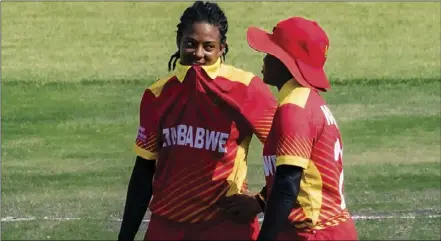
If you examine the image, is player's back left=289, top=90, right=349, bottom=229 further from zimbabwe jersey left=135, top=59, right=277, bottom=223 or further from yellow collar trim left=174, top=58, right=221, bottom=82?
yellow collar trim left=174, top=58, right=221, bottom=82

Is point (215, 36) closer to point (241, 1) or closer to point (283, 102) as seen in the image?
point (283, 102)

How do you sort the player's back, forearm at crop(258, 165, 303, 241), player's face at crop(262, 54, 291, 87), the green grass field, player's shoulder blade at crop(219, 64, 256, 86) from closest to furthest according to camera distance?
forearm at crop(258, 165, 303, 241) → the player's back → player's face at crop(262, 54, 291, 87) → player's shoulder blade at crop(219, 64, 256, 86) → the green grass field

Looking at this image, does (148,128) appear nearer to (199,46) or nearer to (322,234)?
(199,46)

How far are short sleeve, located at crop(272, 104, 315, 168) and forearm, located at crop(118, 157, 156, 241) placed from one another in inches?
39.1

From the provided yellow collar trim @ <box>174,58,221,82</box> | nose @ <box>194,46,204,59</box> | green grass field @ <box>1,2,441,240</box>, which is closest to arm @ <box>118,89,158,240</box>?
yellow collar trim @ <box>174,58,221,82</box>

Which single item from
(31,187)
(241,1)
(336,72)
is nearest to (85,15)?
(241,1)

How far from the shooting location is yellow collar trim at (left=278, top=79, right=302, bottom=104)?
16.0ft

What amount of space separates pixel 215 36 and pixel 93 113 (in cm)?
978

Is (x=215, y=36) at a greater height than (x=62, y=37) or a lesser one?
greater

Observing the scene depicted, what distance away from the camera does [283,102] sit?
15.7ft

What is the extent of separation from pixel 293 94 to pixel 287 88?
0.10 metres

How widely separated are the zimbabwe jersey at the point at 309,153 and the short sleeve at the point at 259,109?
451 mm

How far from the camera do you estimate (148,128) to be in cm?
550

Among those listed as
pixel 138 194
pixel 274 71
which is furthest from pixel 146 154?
pixel 274 71
